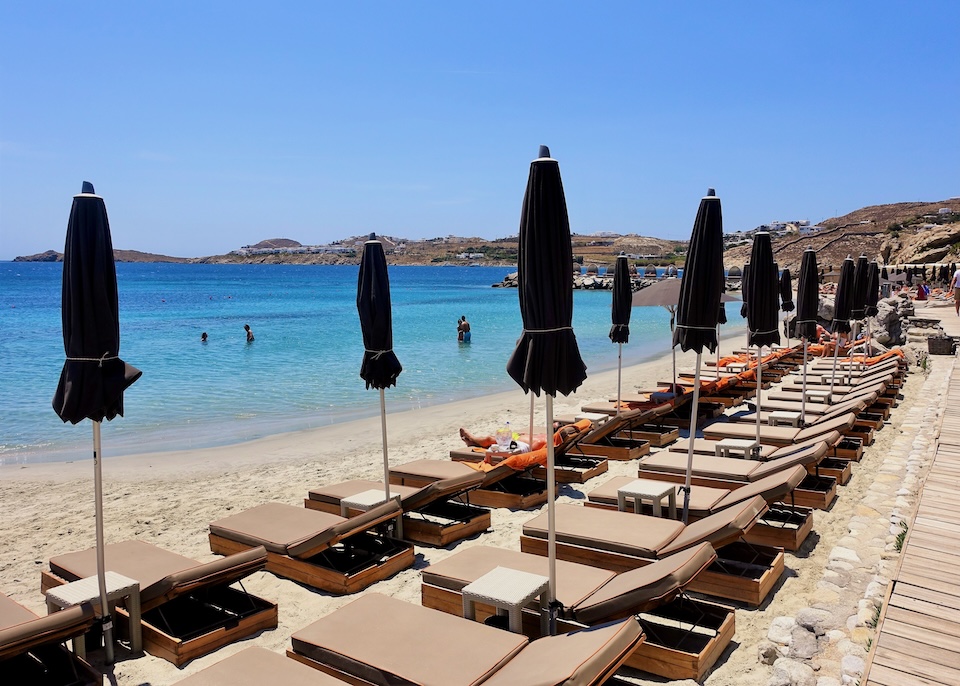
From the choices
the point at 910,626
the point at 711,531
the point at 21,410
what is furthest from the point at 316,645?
the point at 21,410

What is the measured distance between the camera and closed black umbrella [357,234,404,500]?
664 centimetres

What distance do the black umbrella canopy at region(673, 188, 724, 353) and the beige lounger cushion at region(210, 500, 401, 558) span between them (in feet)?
10.5

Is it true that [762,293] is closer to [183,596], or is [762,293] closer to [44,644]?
[183,596]

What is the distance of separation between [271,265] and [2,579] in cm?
19871

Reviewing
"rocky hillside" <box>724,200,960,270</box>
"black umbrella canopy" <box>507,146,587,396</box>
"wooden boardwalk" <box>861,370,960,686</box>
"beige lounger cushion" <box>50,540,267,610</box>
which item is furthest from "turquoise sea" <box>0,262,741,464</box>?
"rocky hillside" <box>724,200,960,270</box>

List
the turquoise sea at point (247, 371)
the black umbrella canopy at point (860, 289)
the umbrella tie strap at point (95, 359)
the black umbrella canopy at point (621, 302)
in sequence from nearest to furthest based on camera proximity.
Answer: the umbrella tie strap at point (95, 359)
the black umbrella canopy at point (621, 302)
the black umbrella canopy at point (860, 289)
the turquoise sea at point (247, 371)

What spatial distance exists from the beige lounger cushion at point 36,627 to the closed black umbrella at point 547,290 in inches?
109

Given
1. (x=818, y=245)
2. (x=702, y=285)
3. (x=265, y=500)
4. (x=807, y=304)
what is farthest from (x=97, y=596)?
(x=818, y=245)

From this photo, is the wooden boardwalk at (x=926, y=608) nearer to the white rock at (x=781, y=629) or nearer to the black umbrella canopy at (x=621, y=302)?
the white rock at (x=781, y=629)

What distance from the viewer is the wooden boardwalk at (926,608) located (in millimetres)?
3439

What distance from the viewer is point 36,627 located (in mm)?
3820

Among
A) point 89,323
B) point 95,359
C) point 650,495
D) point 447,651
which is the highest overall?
point 89,323

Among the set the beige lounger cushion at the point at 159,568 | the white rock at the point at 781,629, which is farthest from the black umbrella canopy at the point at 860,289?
the beige lounger cushion at the point at 159,568

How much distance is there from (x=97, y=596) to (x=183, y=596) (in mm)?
869
